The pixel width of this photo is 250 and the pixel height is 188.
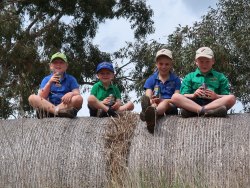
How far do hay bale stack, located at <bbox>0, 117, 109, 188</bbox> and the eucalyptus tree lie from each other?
8.83m

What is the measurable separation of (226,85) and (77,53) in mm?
12290

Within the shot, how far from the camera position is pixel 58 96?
862 cm

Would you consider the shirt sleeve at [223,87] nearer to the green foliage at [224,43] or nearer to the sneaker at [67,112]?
the sneaker at [67,112]

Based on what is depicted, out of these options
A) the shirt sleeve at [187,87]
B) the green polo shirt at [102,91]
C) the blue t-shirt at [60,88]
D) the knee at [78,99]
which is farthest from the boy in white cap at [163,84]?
the blue t-shirt at [60,88]

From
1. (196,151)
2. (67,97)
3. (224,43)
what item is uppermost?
(224,43)

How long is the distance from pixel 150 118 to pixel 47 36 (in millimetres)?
11908

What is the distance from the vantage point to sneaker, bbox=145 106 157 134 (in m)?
7.32

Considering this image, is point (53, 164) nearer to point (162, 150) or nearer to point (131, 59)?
point (162, 150)

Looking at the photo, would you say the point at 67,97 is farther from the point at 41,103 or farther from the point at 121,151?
the point at 121,151

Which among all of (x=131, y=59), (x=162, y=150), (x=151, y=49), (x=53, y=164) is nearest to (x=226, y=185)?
(x=162, y=150)

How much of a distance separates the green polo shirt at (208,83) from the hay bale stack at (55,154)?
1081mm

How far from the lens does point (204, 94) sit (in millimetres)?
7766

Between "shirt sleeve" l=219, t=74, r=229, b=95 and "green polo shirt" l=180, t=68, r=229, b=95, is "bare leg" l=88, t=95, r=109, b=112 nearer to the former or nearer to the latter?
"green polo shirt" l=180, t=68, r=229, b=95

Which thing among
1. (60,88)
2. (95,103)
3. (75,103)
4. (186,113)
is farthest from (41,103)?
(186,113)
